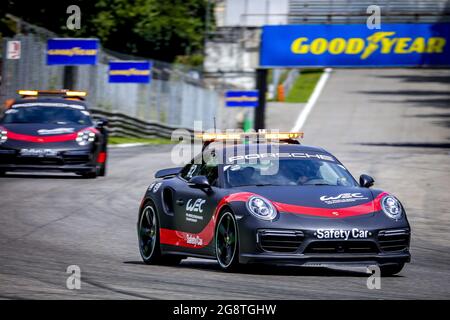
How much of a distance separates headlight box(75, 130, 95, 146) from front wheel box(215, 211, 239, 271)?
11.9 meters

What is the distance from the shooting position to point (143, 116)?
44219 mm

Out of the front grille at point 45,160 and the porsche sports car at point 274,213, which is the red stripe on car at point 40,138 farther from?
the porsche sports car at point 274,213

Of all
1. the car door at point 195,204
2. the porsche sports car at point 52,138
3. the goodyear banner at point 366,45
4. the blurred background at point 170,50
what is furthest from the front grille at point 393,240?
the goodyear banner at point 366,45

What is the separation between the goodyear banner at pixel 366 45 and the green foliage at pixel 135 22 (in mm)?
10637

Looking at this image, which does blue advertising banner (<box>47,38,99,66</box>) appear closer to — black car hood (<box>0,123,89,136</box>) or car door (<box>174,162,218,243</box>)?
black car hood (<box>0,123,89,136</box>)

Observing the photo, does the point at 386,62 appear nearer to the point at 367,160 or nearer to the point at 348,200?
the point at 367,160

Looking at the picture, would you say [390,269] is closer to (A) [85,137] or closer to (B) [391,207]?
(B) [391,207]

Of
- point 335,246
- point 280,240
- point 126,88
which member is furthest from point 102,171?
point 126,88

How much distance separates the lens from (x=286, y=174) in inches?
452

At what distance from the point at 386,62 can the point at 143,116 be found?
29.6ft

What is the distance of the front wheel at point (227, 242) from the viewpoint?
10641 millimetres

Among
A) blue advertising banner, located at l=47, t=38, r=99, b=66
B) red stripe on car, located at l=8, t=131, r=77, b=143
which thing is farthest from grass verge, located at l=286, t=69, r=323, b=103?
red stripe on car, located at l=8, t=131, r=77, b=143

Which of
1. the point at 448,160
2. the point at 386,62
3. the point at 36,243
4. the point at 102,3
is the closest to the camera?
the point at 36,243
